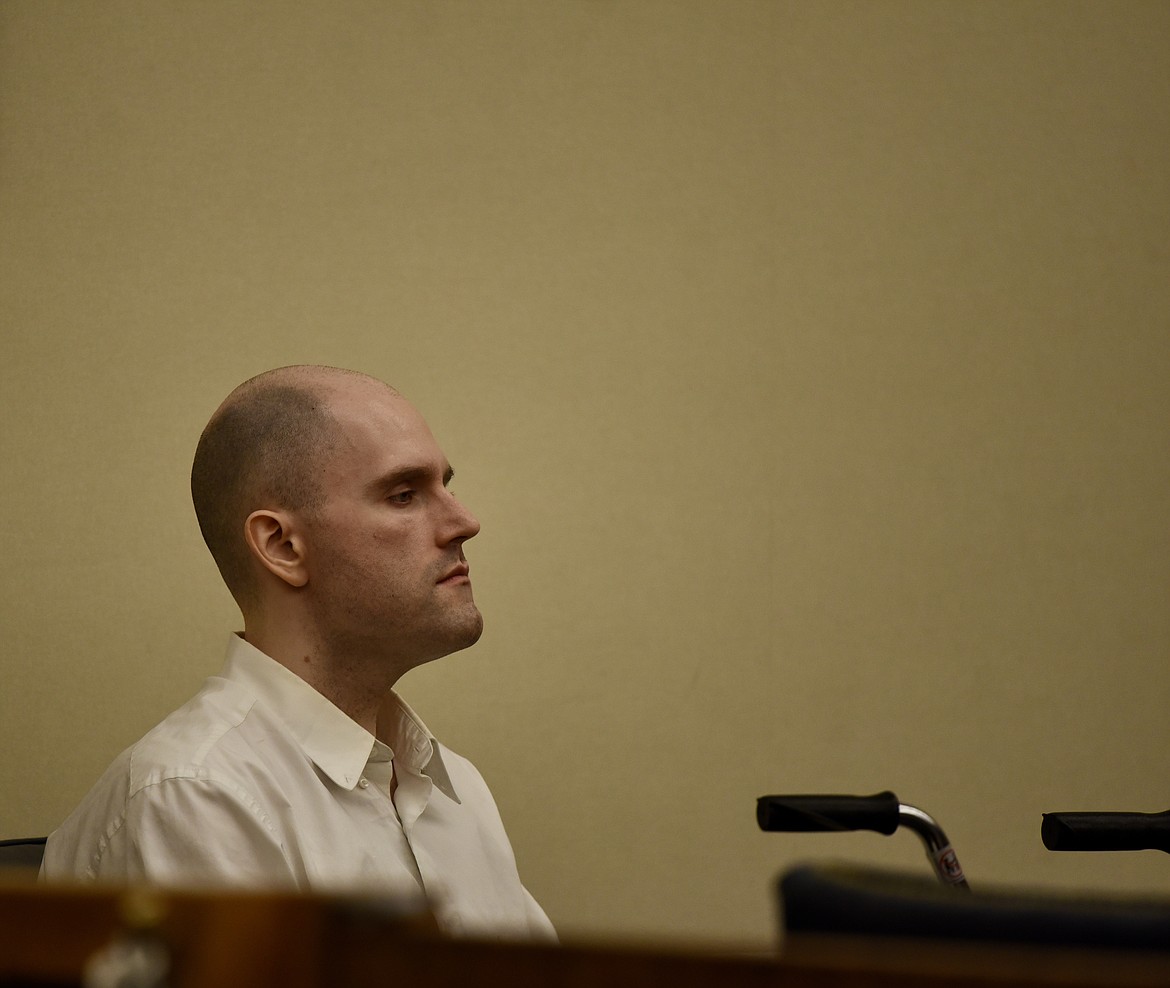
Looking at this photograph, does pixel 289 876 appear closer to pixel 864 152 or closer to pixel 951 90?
pixel 864 152

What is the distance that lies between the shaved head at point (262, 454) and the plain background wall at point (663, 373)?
70cm

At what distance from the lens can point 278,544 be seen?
60.6 inches

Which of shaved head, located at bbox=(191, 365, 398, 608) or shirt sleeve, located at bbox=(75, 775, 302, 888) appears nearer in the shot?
shirt sleeve, located at bbox=(75, 775, 302, 888)

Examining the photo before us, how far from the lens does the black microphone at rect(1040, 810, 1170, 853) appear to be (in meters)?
1.27

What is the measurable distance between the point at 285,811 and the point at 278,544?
34cm


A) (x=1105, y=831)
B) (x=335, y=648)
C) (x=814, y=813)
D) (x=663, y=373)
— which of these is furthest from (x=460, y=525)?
(x=663, y=373)

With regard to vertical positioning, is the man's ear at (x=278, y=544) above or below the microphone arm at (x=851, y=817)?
above

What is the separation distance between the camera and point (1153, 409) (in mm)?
2568

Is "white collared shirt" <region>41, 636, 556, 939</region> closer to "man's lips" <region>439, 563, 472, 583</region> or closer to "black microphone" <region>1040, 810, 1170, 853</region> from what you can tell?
"man's lips" <region>439, 563, 472, 583</region>

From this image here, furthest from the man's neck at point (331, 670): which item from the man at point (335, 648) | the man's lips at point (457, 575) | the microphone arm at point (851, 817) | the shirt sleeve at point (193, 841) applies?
the microphone arm at point (851, 817)

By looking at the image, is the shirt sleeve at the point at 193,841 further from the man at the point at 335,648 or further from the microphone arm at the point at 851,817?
the microphone arm at the point at 851,817

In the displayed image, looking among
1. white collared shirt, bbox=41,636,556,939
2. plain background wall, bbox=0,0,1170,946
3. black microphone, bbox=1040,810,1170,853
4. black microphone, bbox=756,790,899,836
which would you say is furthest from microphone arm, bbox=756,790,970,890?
plain background wall, bbox=0,0,1170,946

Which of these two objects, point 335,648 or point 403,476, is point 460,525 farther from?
point 335,648

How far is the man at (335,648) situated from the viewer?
4.44ft
